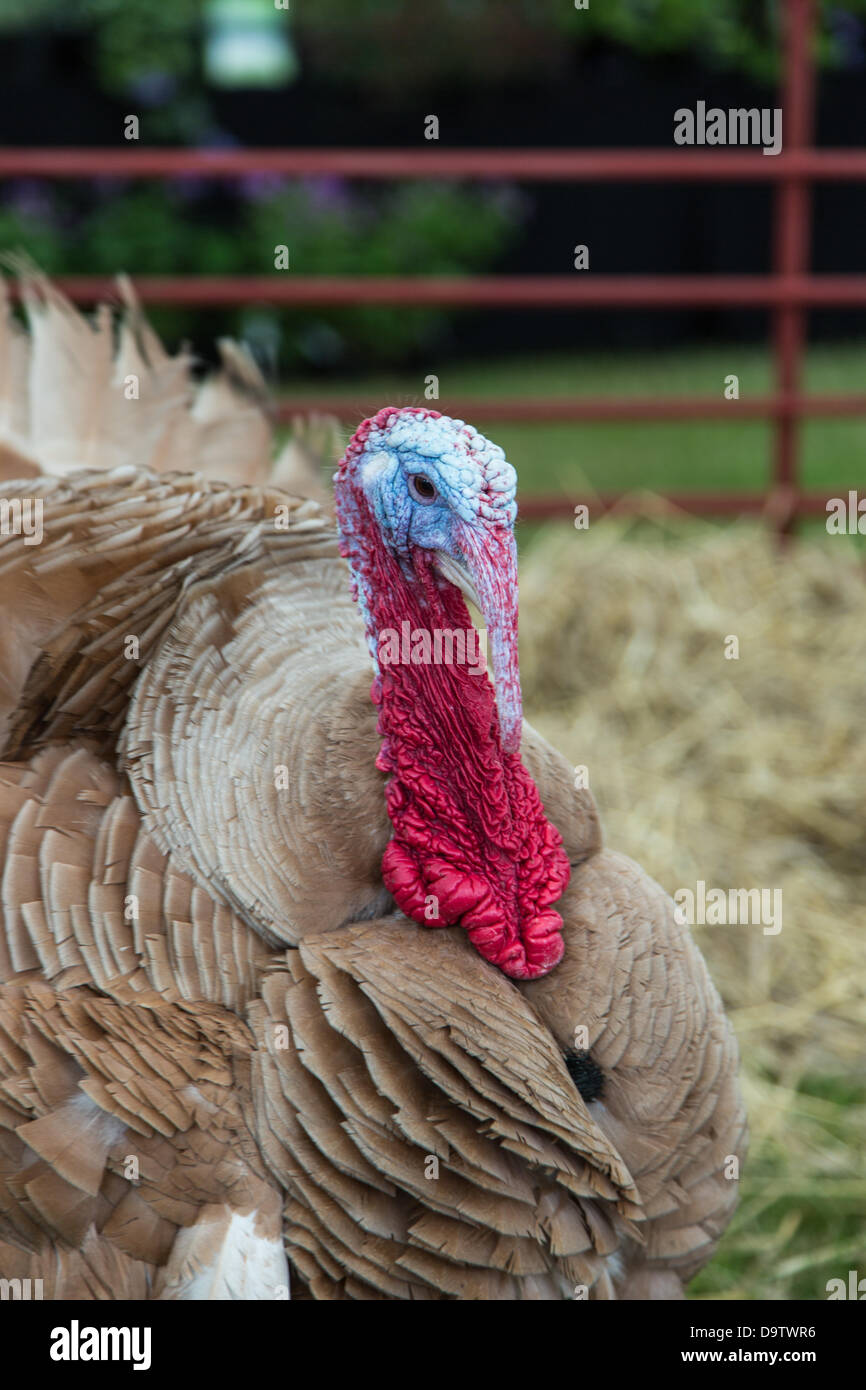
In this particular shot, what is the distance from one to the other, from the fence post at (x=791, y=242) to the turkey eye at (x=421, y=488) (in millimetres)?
3399

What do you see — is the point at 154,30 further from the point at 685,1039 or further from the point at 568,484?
the point at 685,1039

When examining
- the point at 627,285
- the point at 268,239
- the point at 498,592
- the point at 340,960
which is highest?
the point at 268,239

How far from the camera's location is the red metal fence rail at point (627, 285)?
15.1 feet

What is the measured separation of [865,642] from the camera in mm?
4480

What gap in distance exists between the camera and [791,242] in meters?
4.90

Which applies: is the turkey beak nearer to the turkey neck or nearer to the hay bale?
the turkey neck

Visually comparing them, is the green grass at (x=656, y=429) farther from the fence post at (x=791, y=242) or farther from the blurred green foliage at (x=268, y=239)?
the blurred green foliage at (x=268, y=239)

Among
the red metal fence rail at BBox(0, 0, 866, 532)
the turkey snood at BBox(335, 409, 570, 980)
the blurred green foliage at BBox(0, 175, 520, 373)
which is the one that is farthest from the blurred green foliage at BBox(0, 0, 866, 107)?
the turkey snood at BBox(335, 409, 570, 980)

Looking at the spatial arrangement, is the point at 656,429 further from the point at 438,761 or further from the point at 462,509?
the point at 462,509

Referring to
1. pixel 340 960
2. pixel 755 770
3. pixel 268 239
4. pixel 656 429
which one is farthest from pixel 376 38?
pixel 340 960

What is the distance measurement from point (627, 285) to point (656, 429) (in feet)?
13.4

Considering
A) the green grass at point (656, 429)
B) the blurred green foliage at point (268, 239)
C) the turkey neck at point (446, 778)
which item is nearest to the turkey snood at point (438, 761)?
the turkey neck at point (446, 778)

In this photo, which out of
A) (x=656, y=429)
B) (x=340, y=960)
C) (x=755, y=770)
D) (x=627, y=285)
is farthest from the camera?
(x=656, y=429)

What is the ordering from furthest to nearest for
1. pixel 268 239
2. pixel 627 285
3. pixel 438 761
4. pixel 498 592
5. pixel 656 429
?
pixel 268 239 → pixel 656 429 → pixel 627 285 → pixel 438 761 → pixel 498 592
